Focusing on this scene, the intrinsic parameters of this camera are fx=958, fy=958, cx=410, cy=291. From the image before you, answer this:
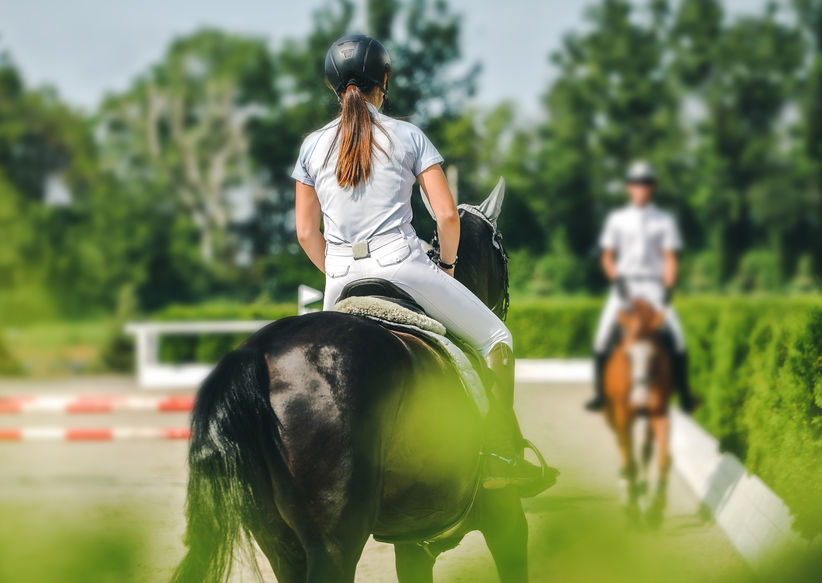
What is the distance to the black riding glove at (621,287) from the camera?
7.27 m

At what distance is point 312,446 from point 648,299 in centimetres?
473

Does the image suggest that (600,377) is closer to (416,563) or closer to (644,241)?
(644,241)

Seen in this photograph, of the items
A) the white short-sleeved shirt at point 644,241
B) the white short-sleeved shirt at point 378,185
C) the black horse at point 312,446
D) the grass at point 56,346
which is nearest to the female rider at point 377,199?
the white short-sleeved shirt at point 378,185

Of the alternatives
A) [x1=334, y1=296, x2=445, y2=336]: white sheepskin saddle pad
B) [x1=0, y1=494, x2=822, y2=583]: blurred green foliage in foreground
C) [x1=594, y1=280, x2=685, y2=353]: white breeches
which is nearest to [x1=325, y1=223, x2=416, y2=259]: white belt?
[x1=334, y1=296, x2=445, y2=336]: white sheepskin saddle pad

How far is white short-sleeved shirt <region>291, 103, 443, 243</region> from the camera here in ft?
11.1

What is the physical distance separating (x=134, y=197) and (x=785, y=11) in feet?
98.1

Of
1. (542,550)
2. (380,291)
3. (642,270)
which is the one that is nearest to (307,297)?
(642,270)

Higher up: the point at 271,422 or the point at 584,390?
the point at 271,422

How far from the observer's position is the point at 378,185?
3395mm

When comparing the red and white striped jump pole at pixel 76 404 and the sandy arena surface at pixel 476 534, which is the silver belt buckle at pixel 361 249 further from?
the red and white striped jump pole at pixel 76 404

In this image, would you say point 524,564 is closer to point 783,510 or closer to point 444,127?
point 783,510

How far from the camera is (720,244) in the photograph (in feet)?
130

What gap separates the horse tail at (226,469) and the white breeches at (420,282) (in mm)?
681

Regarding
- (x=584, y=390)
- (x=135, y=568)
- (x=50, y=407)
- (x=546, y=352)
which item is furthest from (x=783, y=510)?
(x=546, y=352)
